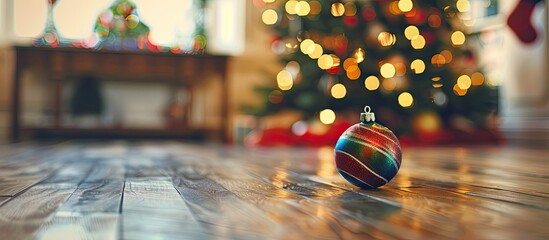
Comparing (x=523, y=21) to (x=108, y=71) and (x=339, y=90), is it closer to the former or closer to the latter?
(x=339, y=90)

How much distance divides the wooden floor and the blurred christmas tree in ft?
6.62

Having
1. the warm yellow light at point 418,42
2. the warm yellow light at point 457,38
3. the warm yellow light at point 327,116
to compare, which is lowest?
the warm yellow light at point 327,116

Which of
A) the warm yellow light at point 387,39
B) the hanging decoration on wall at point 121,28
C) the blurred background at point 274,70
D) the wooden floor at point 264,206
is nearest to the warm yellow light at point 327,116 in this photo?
the blurred background at point 274,70

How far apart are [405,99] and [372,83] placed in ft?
0.66

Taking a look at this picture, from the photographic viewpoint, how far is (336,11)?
3.42 meters

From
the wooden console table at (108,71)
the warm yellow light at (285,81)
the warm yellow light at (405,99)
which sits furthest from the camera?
the wooden console table at (108,71)

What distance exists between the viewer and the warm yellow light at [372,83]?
3.39 meters

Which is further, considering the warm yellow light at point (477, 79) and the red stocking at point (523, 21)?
the warm yellow light at point (477, 79)

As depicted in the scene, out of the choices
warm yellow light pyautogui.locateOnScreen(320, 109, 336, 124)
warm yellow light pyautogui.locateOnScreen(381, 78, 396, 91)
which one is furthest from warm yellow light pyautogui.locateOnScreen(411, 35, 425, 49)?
warm yellow light pyautogui.locateOnScreen(320, 109, 336, 124)

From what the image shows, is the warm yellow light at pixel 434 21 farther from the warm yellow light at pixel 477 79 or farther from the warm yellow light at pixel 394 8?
the warm yellow light at pixel 477 79

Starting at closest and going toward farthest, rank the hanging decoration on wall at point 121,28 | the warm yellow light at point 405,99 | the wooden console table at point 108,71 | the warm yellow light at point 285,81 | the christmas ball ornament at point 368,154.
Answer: the christmas ball ornament at point 368,154
the warm yellow light at point 405,99
the warm yellow light at point 285,81
the wooden console table at point 108,71
the hanging decoration on wall at point 121,28

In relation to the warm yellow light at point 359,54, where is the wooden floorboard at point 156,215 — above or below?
below

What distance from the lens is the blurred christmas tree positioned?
3.39 m

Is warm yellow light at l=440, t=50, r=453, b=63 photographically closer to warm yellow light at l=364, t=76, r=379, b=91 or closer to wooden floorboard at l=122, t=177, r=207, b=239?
warm yellow light at l=364, t=76, r=379, b=91
